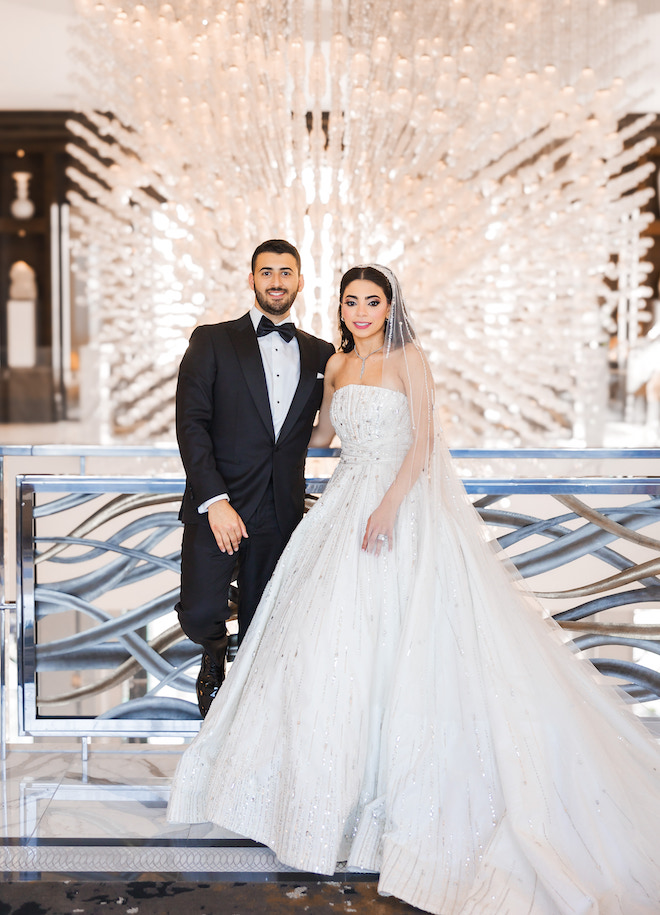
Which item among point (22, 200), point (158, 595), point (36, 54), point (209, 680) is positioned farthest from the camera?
point (22, 200)

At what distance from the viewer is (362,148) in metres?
4.11

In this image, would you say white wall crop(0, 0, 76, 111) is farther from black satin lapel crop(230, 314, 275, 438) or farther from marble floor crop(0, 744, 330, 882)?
marble floor crop(0, 744, 330, 882)

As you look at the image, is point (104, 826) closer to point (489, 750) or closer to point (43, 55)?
point (489, 750)

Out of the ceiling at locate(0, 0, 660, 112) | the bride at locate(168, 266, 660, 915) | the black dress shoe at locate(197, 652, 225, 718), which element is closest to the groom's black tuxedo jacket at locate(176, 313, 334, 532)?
the bride at locate(168, 266, 660, 915)

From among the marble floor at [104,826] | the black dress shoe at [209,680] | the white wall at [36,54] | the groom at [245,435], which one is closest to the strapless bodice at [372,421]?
the groom at [245,435]

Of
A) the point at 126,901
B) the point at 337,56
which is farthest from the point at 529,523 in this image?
the point at 337,56

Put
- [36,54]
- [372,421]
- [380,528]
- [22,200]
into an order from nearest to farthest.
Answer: [380,528], [372,421], [36,54], [22,200]

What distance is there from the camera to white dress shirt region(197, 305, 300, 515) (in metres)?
1.98

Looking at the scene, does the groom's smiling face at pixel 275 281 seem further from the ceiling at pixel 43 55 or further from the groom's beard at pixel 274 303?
the ceiling at pixel 43 55

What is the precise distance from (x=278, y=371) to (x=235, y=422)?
0.16 m

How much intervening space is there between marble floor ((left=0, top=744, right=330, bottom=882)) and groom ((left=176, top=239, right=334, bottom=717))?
42 cm

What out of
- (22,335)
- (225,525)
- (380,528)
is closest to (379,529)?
(380,528)

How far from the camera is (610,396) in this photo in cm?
879

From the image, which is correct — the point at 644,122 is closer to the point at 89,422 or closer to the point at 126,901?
the point at 126,901
